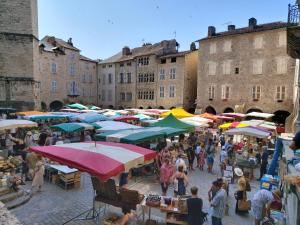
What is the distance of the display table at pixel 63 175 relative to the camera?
30.4 ft

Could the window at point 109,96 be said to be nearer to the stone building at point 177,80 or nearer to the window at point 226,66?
the stone building at point 177,80

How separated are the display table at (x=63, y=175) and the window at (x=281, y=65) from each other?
84.8 feet

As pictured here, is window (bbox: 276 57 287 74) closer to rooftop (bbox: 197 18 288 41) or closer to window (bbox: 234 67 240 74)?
rooftop (bbox: 197 18 288 41)

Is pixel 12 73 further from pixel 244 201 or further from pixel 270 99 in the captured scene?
pixel 270 99

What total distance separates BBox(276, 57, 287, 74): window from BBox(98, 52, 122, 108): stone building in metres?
27.3

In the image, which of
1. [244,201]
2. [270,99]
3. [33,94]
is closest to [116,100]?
[33,94]

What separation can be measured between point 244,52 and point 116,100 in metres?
24.1

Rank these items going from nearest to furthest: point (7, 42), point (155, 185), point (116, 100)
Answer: point (155, 185) → point (7, 42) → point (116, 100)

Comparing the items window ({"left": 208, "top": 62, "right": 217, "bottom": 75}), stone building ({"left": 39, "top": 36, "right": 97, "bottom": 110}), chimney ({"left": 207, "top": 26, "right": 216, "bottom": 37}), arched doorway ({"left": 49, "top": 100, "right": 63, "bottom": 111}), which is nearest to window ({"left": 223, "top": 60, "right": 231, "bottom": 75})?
window ({"left": 208, "top": 62, "right": 217, "bottom": 75})

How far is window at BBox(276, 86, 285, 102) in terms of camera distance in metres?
28.1

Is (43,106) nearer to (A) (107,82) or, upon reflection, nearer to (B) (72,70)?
(B) (72,70)

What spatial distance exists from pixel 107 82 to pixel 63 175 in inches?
1576

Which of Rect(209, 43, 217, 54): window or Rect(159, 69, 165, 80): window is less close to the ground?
Rect(209, 43, 217, 54): window

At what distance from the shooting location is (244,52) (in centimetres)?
3092
